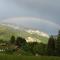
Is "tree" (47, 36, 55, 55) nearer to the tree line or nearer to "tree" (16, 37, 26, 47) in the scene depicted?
the tree line

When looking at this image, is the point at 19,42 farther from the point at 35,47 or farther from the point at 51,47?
the point at 51,47

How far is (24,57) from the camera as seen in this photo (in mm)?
8391

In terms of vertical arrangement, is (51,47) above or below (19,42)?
below

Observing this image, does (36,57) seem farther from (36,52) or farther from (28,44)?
(28,44)

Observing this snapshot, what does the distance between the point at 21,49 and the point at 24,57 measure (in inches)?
35.5

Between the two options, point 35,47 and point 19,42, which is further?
point 19,42

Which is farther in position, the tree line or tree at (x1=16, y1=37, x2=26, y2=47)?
tree at (x1=16, y1=37, x2=26, y2=47)

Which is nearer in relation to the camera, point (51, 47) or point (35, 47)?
point (35, 47)

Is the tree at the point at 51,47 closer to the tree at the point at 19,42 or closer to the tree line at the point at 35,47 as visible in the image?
the tree line at the point at 35,47

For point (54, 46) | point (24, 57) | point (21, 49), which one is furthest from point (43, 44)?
point (24, 57)

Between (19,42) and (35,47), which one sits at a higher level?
(19,42)

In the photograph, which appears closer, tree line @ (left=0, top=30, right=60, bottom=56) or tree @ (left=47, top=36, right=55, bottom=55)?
tree line @ (left=0, top=30, right=60, bottom=56)

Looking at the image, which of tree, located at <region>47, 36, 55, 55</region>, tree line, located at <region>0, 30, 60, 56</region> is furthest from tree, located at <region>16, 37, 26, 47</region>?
tree, located at <region>47, 36, 55, 55</region>

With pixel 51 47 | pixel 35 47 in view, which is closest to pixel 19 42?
pixel 35 47
